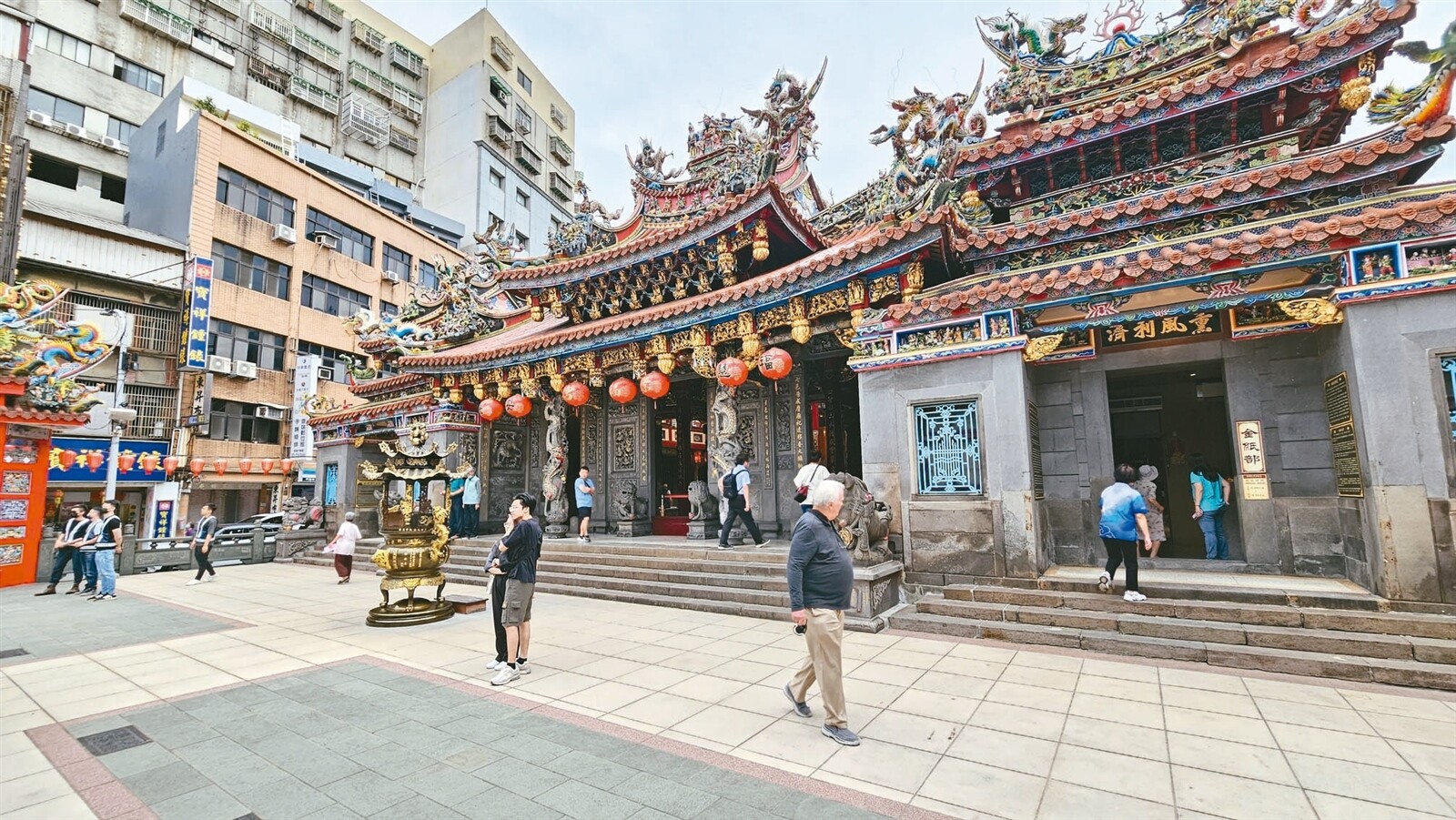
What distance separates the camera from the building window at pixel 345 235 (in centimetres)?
2858

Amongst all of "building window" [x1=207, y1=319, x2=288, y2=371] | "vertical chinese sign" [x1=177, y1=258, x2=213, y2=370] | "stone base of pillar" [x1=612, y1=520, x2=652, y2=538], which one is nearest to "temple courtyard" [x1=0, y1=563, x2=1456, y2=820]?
"stone base of pillar" [x1=612, y1=520, x2=652, y2=538]

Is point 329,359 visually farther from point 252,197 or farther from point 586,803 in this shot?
point 586,803

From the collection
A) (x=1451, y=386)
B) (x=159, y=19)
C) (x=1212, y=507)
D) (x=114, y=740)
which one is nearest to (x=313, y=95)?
(x=159, y=19)

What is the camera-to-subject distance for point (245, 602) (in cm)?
991

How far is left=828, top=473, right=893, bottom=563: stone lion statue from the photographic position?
7668 mm

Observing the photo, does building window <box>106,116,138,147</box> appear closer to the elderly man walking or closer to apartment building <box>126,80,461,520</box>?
apartment building <box>126,80,461,520</box>

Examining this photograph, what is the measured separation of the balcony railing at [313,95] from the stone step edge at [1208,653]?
4180 cm

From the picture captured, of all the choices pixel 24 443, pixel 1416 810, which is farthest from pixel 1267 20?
pixel 24 443

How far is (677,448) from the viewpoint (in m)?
14.8

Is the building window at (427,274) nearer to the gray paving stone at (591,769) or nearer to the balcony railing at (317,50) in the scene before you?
the balcony railing at (317,50)

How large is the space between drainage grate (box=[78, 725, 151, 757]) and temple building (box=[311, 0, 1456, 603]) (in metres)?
7.35

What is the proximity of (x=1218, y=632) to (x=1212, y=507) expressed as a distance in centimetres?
348

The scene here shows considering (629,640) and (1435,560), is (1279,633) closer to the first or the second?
(1435,560)

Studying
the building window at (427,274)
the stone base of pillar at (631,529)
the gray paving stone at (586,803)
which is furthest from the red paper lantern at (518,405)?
the building window at (427,274)
